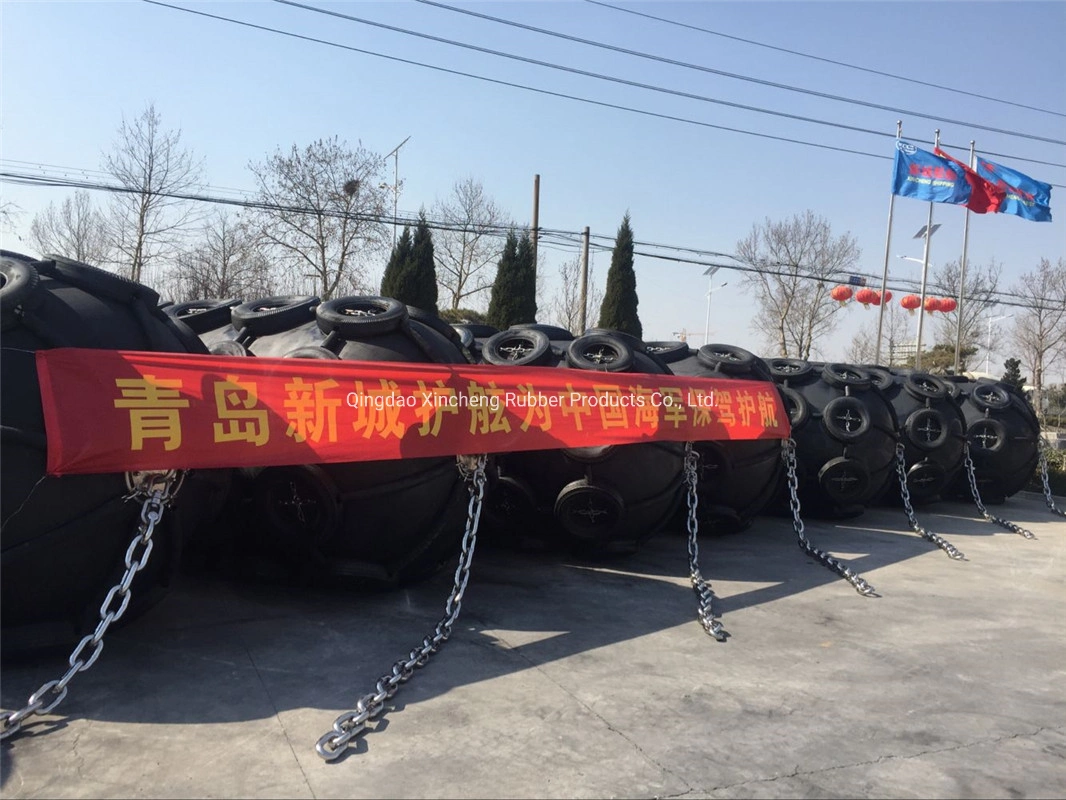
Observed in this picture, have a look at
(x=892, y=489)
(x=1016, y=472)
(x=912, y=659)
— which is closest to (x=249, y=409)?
(x=912, y=659)

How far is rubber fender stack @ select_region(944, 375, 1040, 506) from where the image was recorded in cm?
1257

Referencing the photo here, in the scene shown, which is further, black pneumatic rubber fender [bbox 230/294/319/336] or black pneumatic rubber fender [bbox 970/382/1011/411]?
black pneumatic rubber fender [bbox 970/382/1011/411]

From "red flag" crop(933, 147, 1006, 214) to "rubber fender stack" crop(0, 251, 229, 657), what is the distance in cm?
2604

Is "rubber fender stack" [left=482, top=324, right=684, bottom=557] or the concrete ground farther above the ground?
"rubber fender stack" [left=482, top=324, right=684, bottom=557]

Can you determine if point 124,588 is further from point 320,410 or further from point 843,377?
point 843,377

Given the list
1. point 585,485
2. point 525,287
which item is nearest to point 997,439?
point 585,485

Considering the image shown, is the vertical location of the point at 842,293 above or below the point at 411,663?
above

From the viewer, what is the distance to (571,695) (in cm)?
482

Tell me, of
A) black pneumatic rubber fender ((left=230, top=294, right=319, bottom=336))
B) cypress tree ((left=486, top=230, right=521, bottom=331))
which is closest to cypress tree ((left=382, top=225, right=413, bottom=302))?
cypress tree ((left=486, top=230, right=521, bottom=331))

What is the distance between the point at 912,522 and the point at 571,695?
284 inches

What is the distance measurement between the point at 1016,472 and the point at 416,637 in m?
10.8

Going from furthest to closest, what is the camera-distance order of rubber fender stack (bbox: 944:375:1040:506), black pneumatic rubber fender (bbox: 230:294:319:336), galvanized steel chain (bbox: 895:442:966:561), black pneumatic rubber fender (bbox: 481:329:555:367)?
rubber fender stack (bbox: 944:375:1040:506), galvanized steel chain (bbox: 895:442:966:561), black pneumatic rubber fender (bbox: 481:329:555:367), black pneumatic rubber fender (bbox: 230:294:319:336)

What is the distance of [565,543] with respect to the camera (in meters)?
7.77

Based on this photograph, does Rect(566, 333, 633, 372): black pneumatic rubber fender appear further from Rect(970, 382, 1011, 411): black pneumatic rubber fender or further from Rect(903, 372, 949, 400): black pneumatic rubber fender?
Rect(970, 382, 1011, 411): black pneumatic rubber fender
